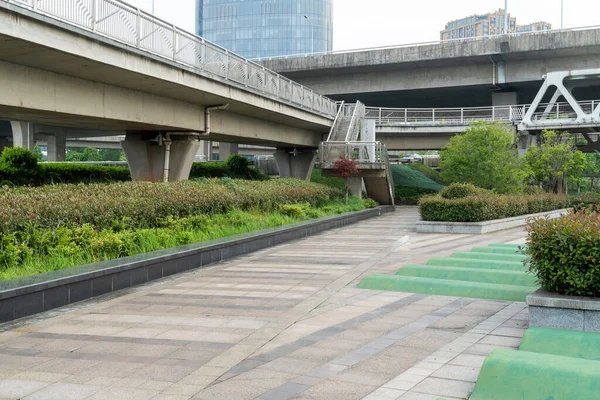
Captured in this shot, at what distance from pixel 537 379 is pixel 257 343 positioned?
2968 mm

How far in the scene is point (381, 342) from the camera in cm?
648

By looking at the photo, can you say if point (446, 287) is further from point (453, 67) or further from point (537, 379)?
point (453, 67)

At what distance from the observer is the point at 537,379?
4.68 metres

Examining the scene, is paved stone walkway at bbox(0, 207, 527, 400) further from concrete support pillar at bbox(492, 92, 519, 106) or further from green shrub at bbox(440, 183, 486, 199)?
concrete support pillar at bbox(492, 92, 519, 106)

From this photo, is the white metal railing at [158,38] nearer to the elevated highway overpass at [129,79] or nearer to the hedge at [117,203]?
the elevated highway overpass at [129,79]

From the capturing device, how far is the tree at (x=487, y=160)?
87.8 feet

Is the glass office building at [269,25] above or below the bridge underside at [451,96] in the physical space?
above

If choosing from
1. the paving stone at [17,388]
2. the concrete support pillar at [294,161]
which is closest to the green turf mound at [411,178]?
the concrete support pillar at [294,161]

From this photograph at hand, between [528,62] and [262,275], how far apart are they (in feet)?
116

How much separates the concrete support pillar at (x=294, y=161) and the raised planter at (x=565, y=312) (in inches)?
1214

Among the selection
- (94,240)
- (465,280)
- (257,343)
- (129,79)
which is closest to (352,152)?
(129,79)

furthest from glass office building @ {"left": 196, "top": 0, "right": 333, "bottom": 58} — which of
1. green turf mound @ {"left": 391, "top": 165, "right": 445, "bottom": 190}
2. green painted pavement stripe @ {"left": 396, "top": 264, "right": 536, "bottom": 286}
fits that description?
green painted pavement stripe @ {"left": 396, "top": 264, "right": 536, "bottom": 286}

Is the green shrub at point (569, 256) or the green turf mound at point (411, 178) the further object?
the green turf mound at point (411, 178)

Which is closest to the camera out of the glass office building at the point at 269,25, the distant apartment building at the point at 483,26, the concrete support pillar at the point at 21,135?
the concrete support pillar at the point at 21,135
